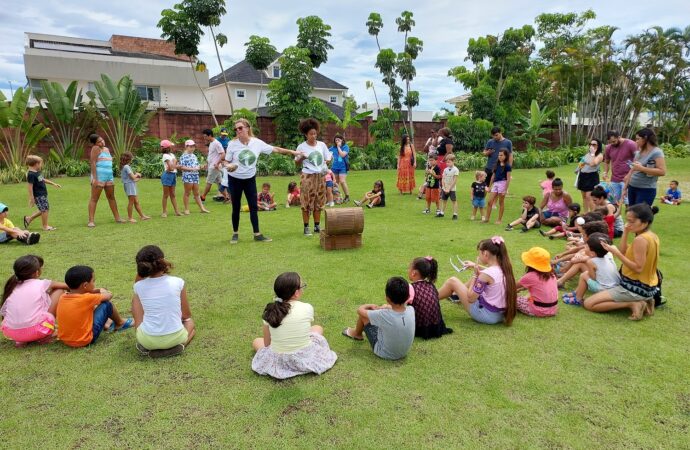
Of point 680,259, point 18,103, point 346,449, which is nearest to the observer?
point 346,449

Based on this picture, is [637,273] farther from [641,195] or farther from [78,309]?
[78,309]

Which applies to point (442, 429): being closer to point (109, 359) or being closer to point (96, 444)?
point (96, 444)

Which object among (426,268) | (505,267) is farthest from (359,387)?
(505,267)

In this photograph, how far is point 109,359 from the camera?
398 centimetres

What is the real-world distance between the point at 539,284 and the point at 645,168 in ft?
12.5

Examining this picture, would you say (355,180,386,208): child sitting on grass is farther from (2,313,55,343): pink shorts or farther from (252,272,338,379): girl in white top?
(2,313,55,343): pink shorts

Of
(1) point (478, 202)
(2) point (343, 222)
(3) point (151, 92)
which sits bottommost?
(2) point (343, 222)

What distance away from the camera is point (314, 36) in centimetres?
2211

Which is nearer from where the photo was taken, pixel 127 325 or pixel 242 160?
pixel 127 325

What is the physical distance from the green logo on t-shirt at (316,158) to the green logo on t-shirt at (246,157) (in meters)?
0.96

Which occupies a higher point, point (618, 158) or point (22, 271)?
point (618, 158)

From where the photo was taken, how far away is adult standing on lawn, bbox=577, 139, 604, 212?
9.18 m

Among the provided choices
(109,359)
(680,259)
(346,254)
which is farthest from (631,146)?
(109,359)

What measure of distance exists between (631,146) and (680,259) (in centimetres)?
216
